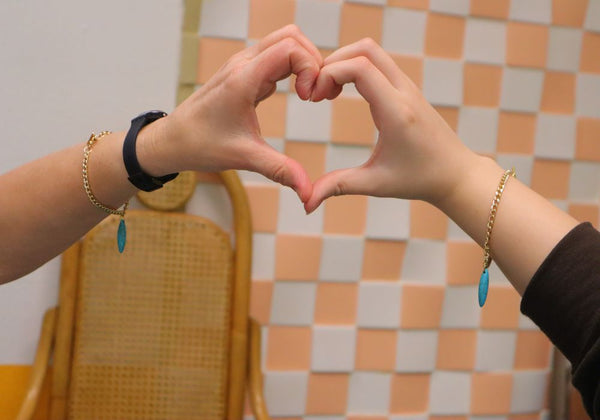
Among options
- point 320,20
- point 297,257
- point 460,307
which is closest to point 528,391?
point 460,307

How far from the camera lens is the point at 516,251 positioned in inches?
33.4

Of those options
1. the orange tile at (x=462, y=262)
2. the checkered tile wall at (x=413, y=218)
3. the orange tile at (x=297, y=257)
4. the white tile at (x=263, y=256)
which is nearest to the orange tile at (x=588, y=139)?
the checkered tile wall at (x=413, y=218)

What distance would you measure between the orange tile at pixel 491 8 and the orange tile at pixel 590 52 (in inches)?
11.8

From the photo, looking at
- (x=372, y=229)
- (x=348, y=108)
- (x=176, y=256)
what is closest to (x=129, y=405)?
(x=176, y=256)

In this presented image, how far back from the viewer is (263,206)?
193 centimetres

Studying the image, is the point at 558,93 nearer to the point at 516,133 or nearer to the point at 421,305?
the point at 516,133

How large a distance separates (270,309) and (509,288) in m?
0.82

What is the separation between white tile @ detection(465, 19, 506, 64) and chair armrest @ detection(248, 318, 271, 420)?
3.57 ft

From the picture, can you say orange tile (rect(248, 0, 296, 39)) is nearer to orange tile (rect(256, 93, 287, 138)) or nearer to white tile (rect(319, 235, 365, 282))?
orange tile (rect(256, 93, 287, 138))

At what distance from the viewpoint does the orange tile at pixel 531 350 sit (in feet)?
7.13

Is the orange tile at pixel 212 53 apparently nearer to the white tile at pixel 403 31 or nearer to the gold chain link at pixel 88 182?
the white tile at pixel 403 31

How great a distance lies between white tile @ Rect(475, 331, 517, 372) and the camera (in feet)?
7.02

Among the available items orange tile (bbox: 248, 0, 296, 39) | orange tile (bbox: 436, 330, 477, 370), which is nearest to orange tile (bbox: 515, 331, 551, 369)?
orange tile (bbox: 436, 330, 477, 370)

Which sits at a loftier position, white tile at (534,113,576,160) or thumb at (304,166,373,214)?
white tile at (534,113,576,160)
